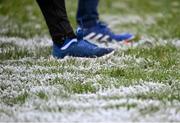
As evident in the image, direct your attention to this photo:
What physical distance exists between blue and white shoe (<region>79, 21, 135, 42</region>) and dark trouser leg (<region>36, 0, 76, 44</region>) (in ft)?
5.65

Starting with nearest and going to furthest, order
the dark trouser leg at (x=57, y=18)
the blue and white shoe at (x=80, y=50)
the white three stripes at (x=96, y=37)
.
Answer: the dark trouser leg at (x=57, y=18) < the blue and white shoe at (x=80, y=50) < the white three stripes at (x=96, y=37)

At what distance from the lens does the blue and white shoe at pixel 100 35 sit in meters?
9.84

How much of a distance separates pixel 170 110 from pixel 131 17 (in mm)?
9653

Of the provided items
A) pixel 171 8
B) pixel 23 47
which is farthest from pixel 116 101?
pixel 171 8

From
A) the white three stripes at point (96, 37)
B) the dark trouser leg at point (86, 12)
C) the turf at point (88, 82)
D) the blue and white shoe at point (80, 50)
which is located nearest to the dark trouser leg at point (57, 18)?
the blue and white shoe at point (80, 50)

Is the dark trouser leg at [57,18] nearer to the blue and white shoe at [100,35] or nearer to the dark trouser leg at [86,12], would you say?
the blue and white shoe at [100,35]

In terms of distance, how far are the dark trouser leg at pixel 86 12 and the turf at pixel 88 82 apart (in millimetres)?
579

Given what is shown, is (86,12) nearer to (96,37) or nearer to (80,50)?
(96,37)

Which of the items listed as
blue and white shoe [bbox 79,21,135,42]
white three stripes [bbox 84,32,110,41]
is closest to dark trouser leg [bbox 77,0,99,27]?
blue and white shoe [bbox 79,21,135,42]

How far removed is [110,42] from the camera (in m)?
10.0

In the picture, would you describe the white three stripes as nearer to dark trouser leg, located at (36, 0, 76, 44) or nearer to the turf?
the turf

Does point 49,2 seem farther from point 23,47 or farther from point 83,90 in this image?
point 83,90

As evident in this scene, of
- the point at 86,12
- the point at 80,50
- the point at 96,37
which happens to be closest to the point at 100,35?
the point at 96,37

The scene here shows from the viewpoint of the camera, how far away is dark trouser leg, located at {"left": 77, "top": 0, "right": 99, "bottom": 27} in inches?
389
